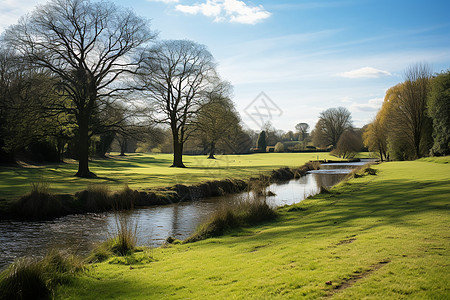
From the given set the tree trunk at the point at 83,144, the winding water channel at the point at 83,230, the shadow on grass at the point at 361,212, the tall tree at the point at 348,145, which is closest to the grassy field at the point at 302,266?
the shadow on grass at the point at 361,212

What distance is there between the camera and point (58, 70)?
24.4m

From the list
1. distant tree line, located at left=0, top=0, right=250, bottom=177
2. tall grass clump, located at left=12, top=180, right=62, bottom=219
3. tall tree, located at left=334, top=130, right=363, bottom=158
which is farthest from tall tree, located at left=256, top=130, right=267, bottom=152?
tall grass clump, located at left=12, top=180, right=62, bottom=219

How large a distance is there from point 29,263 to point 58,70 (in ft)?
71.8

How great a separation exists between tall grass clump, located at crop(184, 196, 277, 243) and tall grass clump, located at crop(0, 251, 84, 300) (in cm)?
446

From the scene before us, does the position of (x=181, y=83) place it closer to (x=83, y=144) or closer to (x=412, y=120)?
(x=83, y=144)

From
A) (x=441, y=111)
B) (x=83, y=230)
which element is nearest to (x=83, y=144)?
(x=83, y=230)

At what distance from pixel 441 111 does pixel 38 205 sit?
1756 inches

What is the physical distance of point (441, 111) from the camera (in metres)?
40.3

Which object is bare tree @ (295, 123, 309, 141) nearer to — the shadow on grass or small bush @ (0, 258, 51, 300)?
the shadow on grass

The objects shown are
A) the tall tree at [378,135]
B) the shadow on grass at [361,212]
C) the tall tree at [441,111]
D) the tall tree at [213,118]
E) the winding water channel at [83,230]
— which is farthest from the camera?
the tall tree at [378,135]

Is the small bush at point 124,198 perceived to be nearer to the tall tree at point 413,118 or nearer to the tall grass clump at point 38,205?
the tall grass clump at point 38,205

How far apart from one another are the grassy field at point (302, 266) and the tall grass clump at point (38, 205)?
8.90 m

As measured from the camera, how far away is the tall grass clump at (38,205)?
581 inches

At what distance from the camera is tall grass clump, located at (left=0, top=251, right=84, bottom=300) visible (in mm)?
5645
